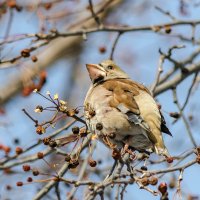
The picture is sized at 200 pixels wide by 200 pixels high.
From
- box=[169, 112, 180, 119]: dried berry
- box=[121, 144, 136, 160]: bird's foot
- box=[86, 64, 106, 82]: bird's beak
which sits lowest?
box=[121, 144, 136, 160]: bird's foot

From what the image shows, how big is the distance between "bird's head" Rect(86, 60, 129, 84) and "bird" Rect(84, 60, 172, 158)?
63cm

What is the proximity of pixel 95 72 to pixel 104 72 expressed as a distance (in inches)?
7.0

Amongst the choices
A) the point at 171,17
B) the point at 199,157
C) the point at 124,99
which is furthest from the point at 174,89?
the point at 199,157

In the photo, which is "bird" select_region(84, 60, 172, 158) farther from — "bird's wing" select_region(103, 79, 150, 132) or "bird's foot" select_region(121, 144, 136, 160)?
"bird's foot" select_region(121, 144, 136, 160)

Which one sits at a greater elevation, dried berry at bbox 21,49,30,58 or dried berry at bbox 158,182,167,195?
dried berry at bbox 21,49,30,58

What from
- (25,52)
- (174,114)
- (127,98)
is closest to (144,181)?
(127,98)

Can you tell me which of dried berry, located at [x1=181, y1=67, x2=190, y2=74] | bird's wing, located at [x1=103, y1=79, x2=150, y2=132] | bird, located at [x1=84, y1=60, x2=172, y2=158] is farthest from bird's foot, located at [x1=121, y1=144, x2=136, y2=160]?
dried berry, located at [x1=181, y1=67, x2=190, y2=74]

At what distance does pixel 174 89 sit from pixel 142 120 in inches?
72.4

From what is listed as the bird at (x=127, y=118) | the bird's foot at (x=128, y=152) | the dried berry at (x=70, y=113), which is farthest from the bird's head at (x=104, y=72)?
the dried berry at (x=70, y=113)

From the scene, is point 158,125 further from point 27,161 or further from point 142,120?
point 27,161

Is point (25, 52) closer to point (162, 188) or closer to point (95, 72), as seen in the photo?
point (95, 72)

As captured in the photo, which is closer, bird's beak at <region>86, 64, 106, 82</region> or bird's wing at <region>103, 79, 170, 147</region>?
bird's wing at <region>103, 79, 170, 147</region>

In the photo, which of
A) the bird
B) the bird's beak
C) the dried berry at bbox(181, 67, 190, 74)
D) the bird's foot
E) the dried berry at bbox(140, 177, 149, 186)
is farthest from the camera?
the dried berry at bbox(181, 67, 190, 74)

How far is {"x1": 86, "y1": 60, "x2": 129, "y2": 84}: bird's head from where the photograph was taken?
6.63 metres
